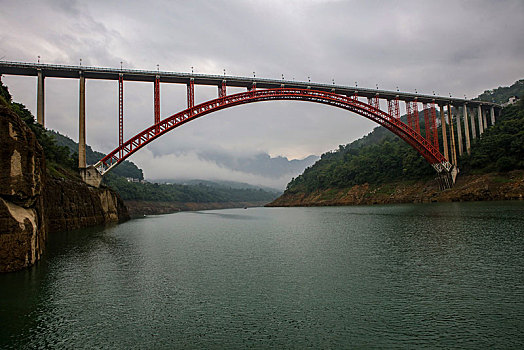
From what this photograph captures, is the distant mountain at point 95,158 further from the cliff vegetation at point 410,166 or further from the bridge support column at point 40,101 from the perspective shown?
the bridge support column at point 40,101

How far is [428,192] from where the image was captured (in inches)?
2205

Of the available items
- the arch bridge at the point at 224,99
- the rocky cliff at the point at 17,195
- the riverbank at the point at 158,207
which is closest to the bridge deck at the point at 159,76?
the arch bridge at the point at 224,99

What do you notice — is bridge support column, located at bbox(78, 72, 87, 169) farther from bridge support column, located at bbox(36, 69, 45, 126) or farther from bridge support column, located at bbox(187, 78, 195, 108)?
bridge support column, located at bbox(187, 78, 195, 108)

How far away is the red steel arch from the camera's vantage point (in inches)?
1465

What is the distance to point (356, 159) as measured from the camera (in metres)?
85.7

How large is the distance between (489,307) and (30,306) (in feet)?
42.7

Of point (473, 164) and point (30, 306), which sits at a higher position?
point (473, 164)

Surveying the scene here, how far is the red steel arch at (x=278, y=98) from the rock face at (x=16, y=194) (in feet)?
74.7

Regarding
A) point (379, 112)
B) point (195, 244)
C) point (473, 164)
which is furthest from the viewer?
point (473, 164)

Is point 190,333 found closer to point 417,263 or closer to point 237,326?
point 237,326

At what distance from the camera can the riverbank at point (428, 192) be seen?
44.3 m

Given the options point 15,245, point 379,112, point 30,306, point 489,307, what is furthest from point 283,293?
point 379,112

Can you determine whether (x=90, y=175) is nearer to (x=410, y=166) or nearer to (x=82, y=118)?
(x=82, y=118)

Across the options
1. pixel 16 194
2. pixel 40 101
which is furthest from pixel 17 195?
pixel 40 101
